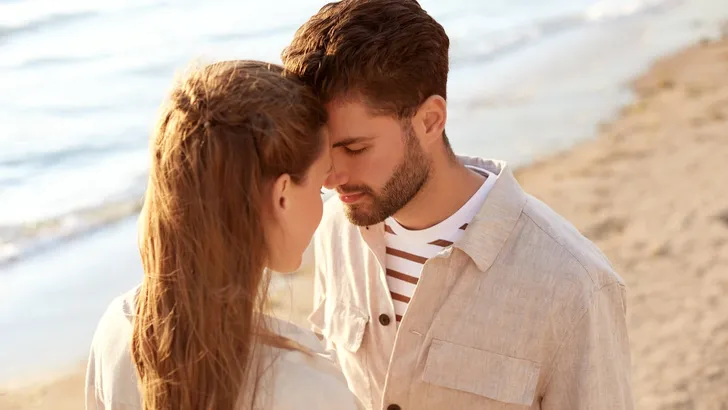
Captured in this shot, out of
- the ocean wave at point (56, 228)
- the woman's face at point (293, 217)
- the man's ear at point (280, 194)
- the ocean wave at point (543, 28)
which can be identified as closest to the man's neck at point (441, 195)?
the woman's face at point (293, 217)

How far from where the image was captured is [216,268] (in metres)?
2.02

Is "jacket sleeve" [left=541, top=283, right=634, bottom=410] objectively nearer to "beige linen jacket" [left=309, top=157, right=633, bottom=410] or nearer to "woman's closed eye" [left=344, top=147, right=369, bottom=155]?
"beige linen jacket" [left=309, top=157, right=633, bottom=410]

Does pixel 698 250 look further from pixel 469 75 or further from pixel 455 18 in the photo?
pixel 455 18

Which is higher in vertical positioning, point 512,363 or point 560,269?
point 560,269

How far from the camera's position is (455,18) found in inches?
643

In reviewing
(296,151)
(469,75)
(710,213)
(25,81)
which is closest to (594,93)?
(469,75)

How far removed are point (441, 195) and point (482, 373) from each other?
22.4 inches

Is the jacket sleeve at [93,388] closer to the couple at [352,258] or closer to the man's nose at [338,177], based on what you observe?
the couple at [352,258]

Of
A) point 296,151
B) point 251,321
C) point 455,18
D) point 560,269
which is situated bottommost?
point 455,18

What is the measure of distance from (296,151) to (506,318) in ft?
2.91

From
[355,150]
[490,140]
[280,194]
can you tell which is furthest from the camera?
[490,140]

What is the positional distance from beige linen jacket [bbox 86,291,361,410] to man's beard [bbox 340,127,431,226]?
0.84 meters

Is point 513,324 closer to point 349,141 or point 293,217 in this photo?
point 349,141

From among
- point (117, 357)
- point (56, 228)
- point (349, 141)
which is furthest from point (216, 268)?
point (56, 228)
